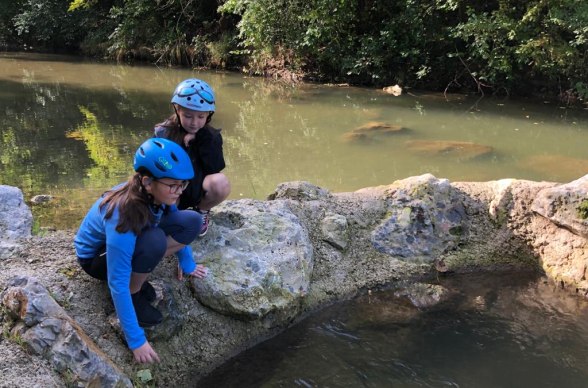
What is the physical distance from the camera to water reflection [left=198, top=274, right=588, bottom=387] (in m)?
2.85

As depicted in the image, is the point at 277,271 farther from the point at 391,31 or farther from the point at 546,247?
the point at 391,31

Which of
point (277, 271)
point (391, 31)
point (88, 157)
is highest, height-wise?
point (391, 31)

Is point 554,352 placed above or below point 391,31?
below

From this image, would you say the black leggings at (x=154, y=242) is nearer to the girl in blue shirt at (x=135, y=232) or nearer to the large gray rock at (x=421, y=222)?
the girl in blue shirt at (x=135, y=232)

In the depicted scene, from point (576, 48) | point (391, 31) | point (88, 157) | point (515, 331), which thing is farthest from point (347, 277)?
point (391, 31)

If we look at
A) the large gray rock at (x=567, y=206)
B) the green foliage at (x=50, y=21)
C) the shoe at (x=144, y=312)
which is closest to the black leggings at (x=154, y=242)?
the shoe at (x=144, y=312)

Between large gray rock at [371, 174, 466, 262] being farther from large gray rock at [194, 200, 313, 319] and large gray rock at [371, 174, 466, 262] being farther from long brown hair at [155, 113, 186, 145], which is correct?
long brown hair at [155, 113, 186, 145]

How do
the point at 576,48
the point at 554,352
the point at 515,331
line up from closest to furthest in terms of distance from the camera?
the point at 554,352 < the point at 515,331 < the point at 576,48

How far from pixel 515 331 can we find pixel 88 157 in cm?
545

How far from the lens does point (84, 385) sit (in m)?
2.27

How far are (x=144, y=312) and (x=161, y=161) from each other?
2.77 ft

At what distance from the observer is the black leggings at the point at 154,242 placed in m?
2.41

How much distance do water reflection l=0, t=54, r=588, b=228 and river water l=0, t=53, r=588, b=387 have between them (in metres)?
0.03

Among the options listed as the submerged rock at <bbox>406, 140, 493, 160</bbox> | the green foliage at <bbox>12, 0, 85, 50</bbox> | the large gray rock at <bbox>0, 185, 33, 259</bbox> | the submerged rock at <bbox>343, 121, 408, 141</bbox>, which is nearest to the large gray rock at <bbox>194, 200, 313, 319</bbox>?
the large gray rock at <bbox>0, 185, 33, 259</bbox>
